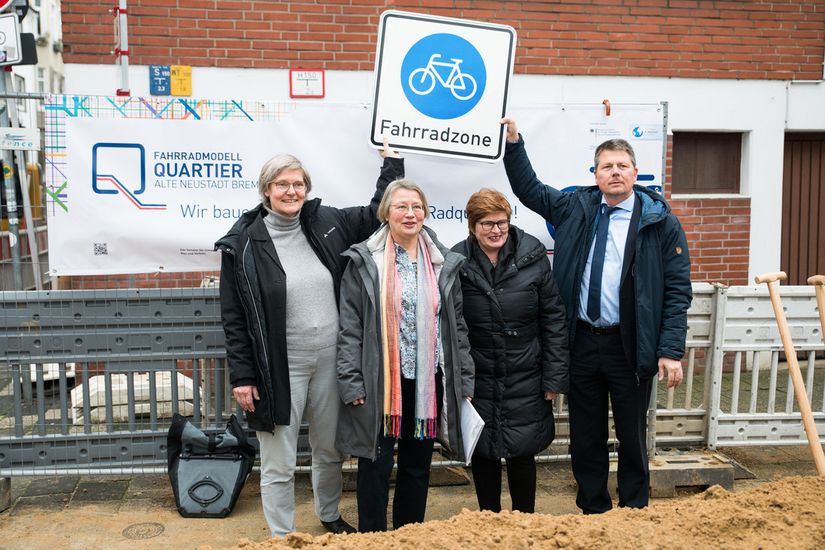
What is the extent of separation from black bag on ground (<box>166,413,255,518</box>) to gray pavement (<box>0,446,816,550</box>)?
91 millimetres

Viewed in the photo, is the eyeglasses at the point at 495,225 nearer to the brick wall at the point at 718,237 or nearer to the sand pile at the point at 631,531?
the sand pile at the point at 631,531

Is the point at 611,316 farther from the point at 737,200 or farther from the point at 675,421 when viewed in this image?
the point at 737,200

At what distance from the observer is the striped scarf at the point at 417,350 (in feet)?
12.9

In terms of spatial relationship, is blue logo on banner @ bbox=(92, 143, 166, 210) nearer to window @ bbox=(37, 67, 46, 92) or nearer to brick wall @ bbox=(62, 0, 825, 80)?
brick wall @ bbox=(62, 0, 825, 80)

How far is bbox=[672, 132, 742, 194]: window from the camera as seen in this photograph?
8.42 meters

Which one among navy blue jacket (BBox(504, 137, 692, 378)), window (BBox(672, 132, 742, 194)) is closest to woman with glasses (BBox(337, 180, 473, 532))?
navy blue jacket (BBox(504, 137, 692, 378))

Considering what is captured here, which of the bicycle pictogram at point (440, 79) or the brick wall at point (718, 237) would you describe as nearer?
the bicycle pictogram at point (440, 79)

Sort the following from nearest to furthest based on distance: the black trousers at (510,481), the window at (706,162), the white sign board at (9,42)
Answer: the black trousers at (510,481)
the white sign board at (9,42)
the window at (706,162)

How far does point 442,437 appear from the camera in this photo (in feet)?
13.4

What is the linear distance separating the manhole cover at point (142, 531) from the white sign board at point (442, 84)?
252 centimetres

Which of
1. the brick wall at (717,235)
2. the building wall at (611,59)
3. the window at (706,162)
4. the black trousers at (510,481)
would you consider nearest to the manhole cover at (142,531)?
the black trousers at (510,481)

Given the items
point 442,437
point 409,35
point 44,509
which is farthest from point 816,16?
point 44,509

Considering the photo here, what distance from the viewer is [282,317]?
3904 mm

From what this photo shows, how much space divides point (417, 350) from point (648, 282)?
125 centimetres
